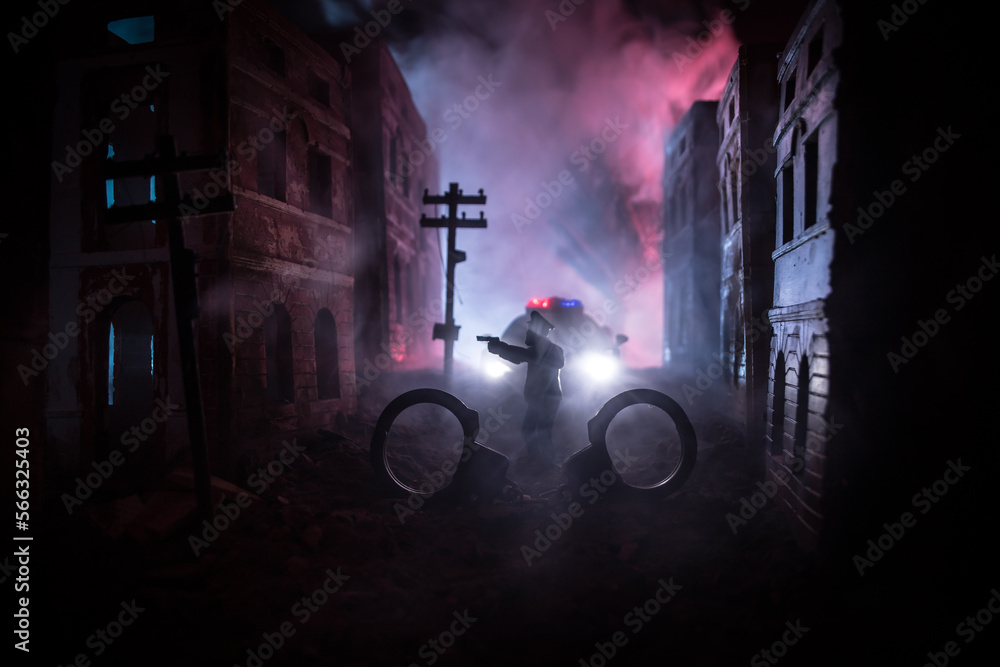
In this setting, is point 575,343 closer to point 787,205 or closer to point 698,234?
point 698,234

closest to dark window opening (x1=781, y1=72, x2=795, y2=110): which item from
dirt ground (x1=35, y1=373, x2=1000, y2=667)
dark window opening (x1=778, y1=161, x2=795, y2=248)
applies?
dark window opening (x1=778, y1=161, x2=795, y2=248)

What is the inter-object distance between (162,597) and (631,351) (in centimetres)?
3199

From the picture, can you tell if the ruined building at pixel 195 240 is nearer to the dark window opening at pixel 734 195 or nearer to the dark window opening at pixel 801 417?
the dark window opening at pixel 801 417

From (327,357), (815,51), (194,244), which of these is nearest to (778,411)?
(815,51)

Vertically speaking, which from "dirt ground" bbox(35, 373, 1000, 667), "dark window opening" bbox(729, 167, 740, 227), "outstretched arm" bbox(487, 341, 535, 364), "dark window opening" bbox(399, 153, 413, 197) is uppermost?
"dark window opening" bbox(399, 153, 413, 197)

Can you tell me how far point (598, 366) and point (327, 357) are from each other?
7732mm

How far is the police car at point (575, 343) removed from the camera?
15.0 metres

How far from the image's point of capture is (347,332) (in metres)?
12.2

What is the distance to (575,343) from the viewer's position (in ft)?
51.2

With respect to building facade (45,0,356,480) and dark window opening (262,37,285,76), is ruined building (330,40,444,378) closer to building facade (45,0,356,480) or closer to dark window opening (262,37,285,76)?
building facade (45,0,356,480)

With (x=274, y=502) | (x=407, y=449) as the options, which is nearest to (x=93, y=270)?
(x=274, y=502)

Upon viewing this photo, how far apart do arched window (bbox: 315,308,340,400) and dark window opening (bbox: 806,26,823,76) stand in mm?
9751

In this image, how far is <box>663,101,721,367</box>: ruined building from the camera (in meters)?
15.8

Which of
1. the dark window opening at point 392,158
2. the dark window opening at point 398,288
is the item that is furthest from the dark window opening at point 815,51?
the dark window opening at point 392,158
